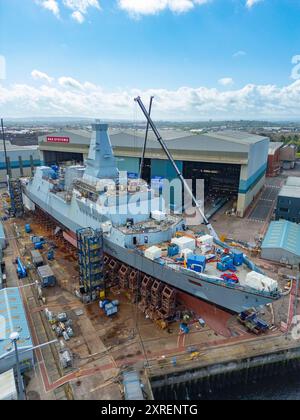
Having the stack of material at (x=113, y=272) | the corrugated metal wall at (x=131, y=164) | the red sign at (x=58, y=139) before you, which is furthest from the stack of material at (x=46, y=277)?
the red sign at (x=58, y=139)

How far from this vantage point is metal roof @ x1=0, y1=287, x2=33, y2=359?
48.7 feet

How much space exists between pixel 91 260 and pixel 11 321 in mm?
6149

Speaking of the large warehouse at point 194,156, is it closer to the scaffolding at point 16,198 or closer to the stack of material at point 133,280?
the scaffolding at point 16,198

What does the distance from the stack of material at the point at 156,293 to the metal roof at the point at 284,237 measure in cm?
1330

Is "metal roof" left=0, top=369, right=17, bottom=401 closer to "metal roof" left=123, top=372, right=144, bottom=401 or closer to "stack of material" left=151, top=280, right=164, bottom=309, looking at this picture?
"metal roof" left=123, top=372, right=144, bottom=401

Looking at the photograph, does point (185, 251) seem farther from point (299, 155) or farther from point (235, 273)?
point (299, 155)

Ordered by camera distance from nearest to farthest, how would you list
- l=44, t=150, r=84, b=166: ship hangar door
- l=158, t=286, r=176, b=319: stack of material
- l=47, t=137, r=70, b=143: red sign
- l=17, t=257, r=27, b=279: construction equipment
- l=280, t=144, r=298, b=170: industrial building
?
l=158, t=286, r=176, b=319: stack of material, l=17, t=257, r=27, b=279: construction equipment, l=47, t=137, r=70, b=143: red sign, l=44, t=150, r=84, b=166: ship hangar door, l=280, t=144, r=298, b=170: industrial building

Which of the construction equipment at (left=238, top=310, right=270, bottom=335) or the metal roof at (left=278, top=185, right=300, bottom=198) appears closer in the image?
the construction equipment at (left=238, top=310, right=270, bottom=335)

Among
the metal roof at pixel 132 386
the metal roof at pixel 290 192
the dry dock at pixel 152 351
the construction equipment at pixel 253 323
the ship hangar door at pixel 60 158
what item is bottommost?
the dry dock at pixel 152 351

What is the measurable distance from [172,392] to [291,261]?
16813 millimetres

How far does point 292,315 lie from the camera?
1962cm

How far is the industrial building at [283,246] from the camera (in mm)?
25906

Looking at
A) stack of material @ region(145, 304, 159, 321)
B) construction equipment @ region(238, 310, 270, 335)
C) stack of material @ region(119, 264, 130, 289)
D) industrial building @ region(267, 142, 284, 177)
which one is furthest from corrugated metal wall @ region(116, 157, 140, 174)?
industrial building @ region(267, 142, 284, 177)

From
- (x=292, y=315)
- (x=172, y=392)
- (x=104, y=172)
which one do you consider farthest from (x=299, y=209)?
(x=172, y=392)
